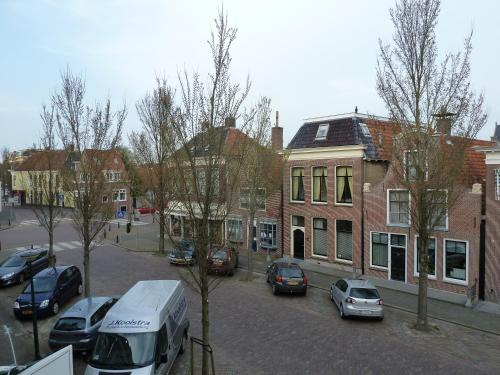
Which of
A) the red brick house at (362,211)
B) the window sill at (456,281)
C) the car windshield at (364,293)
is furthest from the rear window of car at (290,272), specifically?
the window sill at (456,281)

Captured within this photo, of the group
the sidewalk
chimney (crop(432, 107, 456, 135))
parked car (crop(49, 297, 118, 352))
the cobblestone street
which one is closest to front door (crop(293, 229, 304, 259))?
the sidewalk

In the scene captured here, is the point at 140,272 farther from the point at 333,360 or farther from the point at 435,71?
the point at 435,71

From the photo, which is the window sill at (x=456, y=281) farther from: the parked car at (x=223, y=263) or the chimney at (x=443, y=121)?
the parked car at (x=223, y=263)

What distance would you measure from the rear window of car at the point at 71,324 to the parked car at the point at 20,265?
9.58 meters

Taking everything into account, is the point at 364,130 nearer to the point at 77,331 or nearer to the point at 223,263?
the point at 223,263

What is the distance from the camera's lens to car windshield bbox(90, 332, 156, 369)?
31.4 feet

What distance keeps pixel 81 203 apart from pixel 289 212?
15.4 meters

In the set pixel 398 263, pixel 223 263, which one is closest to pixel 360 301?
pixel 398 263

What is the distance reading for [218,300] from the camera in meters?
18.7

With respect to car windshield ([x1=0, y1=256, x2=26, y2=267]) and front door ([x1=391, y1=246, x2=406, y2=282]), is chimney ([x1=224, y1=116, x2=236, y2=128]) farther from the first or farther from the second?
car windshield ([x1=0, y1=256, x2=26, y2=267])

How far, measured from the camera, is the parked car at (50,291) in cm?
1602

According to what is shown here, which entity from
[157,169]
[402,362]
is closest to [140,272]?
[157,169]

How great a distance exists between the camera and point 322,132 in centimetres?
2691

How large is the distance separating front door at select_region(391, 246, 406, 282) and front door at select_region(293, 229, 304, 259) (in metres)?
6.85
